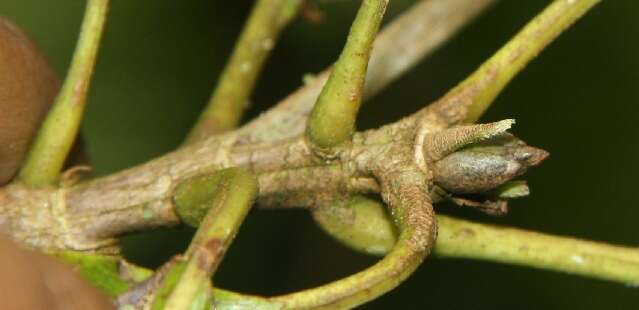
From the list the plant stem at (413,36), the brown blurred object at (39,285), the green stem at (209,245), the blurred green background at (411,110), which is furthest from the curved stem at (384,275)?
the blurred green background at (411,110)

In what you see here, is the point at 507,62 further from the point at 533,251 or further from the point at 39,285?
the point at 39,285

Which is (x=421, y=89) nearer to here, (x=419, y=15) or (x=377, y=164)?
(x=419, y=15)

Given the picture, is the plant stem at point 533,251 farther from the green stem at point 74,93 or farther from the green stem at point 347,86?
the green stem at point 74,93

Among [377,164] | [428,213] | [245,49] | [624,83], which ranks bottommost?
[428,213]

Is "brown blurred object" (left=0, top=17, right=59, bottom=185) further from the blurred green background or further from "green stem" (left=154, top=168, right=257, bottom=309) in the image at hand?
the blurred green background

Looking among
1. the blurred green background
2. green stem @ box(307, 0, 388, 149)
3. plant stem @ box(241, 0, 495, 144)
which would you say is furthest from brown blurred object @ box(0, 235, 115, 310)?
the blurred green background

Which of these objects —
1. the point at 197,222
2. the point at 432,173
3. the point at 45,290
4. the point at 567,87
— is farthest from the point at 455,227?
the point at 567,87

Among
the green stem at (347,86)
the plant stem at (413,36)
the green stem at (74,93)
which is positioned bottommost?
the green stem at (347,86)

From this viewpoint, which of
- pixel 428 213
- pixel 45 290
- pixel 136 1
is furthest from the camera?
pixel 136 1
